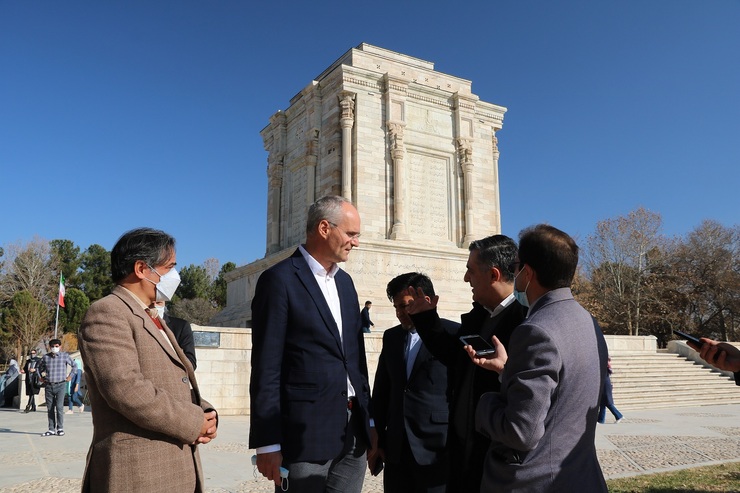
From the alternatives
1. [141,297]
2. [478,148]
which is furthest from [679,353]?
[141,297]

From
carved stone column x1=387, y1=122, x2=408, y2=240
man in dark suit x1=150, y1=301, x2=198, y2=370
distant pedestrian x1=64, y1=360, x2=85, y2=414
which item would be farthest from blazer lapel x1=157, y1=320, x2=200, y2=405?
carved stone column x1=387, y1=122, x2=408, y2=240

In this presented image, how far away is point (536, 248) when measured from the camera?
249 centimetres

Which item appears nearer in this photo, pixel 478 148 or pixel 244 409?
pixel 244 409

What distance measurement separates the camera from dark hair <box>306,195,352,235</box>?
3.38m

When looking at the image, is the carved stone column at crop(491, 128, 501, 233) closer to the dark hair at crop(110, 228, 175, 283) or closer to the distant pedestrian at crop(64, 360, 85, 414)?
the distant pedestrian at crop(64, 360, 85, 414)

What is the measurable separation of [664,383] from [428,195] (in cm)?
1116

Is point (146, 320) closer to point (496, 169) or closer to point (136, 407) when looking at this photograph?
point (136, 407)

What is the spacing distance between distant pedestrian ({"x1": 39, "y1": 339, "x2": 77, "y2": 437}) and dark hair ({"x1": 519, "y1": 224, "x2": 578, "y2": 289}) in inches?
413

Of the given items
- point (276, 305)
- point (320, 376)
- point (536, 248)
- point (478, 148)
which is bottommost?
→ point (320, 376)

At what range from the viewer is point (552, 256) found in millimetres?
2465

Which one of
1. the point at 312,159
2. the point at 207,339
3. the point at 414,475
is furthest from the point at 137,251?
the point at 312,159

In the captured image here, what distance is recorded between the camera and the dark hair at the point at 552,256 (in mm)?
2457

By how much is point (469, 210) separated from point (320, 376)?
20868mm

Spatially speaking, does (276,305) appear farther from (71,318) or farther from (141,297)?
(71,318)
